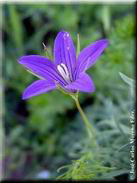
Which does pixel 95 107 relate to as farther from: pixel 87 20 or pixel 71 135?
pixel 87 20

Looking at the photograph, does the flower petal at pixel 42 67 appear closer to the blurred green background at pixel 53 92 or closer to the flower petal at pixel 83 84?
the flower petal at pixel 83 84

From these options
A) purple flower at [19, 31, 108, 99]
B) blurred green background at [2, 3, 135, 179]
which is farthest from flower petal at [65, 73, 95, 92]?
blurred green background at [2, 3, 135, 179]

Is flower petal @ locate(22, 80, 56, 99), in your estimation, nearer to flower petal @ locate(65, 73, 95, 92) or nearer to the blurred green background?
flower petal @ locate(65, 73, 95, 92)

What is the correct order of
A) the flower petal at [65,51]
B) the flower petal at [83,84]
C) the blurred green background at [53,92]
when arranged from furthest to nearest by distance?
the blurred green background at [53,92] → the flower petal at [65,51] → the flower petal at [83,84]

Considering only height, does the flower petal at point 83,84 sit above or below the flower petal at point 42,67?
below

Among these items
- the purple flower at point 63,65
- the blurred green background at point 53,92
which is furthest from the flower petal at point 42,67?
the blurred green background at point 53,92

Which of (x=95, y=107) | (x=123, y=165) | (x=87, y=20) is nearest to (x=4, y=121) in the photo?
(x=95, y=107)

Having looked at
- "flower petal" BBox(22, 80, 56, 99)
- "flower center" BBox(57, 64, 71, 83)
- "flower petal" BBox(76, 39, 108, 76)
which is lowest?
"flower petal" BBox(22, 80, 56, 99)

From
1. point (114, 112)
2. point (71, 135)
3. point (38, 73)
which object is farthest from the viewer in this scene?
point (71, 135)
